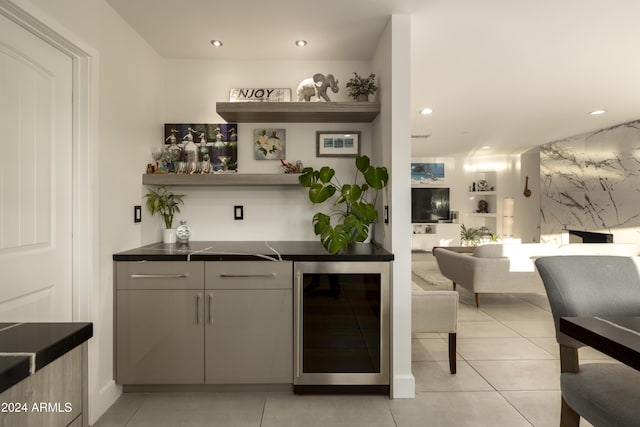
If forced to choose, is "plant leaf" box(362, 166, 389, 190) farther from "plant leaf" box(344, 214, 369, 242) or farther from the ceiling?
the ceiling

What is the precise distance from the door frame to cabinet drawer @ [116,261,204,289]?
8.9 inches

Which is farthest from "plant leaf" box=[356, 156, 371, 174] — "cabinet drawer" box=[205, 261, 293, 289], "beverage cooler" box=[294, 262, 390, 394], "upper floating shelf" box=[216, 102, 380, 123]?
"cabinet drawer" box=[205, 261, 293, 289]

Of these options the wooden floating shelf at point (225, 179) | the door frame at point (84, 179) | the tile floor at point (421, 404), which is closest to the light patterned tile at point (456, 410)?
the tile floor at point (421, 404)

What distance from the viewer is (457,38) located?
2.75 meters

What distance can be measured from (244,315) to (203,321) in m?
0.26

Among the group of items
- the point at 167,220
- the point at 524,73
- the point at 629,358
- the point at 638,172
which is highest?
the point at 524,73

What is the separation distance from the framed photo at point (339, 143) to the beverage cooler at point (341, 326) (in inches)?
41.8

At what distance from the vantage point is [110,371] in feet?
7.78

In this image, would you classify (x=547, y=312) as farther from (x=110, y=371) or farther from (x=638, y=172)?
(x=110, y=371)

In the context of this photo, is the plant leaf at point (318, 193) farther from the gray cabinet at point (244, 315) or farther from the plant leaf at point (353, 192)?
the gray cabinet at point (244, 315)

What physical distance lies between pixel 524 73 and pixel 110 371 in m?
4.03

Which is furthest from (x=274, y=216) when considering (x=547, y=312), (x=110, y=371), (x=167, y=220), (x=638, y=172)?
(x=638, y=172)

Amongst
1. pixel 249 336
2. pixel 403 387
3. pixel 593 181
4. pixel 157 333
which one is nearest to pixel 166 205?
pixel 157 333

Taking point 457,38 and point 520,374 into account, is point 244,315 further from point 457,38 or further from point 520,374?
point 457,38
